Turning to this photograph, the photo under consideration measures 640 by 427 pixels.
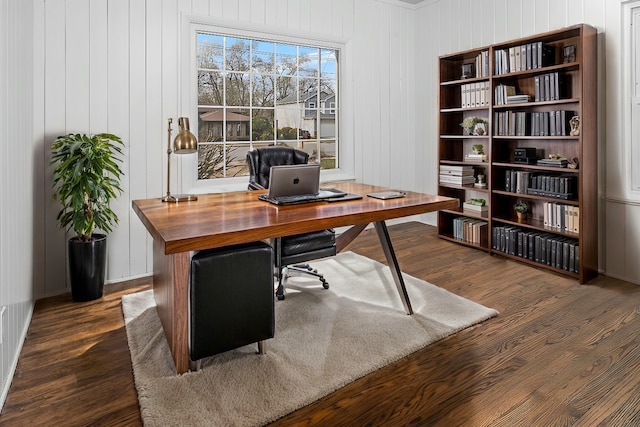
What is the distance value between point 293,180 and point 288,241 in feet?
1.31

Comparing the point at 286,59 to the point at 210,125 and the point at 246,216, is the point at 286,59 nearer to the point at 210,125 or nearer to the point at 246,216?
the point at 210,125

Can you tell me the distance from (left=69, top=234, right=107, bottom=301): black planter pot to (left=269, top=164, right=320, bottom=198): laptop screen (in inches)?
54.6

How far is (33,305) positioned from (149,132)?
1519 millimetres

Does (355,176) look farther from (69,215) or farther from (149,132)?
(69,215)

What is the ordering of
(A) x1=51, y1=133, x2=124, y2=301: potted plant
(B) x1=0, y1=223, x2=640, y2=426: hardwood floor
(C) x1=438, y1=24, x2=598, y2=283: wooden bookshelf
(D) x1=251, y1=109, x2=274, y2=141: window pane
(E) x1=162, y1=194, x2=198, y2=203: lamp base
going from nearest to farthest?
(B) x1=0, y1=223, x2=640, y2=426: hardwood floor
(E) x1=162, y1=194, x2=198, y2=203: lamp base
(A) x1=51, y1=133, x2=124, y2=301: potted plant
(C) x1=438, y1=24, x2=598, y2=283: wooden bookshelf
(D) x1=251, y1=109, x2=274, y2=141: window pane

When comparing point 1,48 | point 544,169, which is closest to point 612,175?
point 544,169

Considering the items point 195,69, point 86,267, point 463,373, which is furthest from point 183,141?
point 463,373

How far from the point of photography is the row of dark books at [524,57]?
11.7ft

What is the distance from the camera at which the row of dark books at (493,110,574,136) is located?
350 cm

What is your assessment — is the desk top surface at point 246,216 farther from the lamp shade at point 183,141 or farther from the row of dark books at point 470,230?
the row of dark books at point 470,230

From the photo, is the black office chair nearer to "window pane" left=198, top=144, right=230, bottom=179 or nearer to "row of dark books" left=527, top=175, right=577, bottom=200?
"window pane" left=198, top=144, right=230, bottom=179

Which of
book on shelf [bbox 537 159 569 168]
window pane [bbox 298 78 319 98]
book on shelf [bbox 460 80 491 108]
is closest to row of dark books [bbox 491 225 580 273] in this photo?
book on shelf [bbox 537 159 569 168]

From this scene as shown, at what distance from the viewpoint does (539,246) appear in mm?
3635

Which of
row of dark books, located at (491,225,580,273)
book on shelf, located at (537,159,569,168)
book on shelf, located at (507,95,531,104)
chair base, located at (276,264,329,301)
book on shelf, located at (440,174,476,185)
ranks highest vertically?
book on shelf, located at (507,95,531,104)
